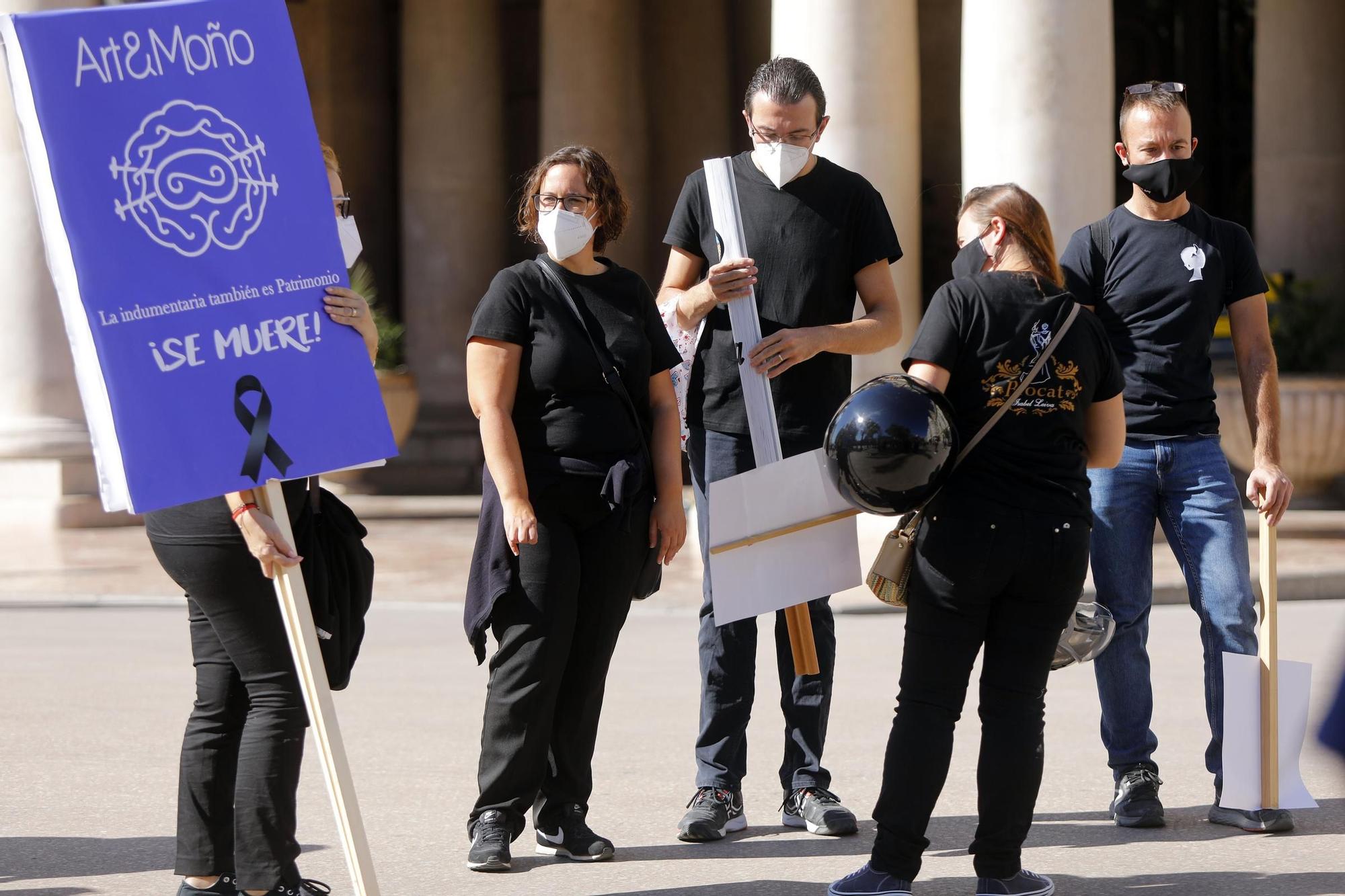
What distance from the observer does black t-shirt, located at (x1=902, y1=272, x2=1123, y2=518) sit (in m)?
4.30

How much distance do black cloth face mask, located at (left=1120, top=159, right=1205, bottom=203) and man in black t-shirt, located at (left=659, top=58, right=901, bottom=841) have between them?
78cm

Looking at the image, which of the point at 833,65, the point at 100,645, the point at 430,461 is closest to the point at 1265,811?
the point at 100,645

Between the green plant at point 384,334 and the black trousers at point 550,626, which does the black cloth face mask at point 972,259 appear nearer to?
the black trousers at point 550,626

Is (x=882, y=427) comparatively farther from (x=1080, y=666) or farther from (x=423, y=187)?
(x=423, y=187)

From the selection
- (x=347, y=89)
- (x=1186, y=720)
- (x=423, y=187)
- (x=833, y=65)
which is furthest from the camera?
(x=347, y=89)

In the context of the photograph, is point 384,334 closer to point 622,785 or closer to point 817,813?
point 622,785

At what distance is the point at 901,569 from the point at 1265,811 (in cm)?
164

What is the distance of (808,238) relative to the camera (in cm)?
531

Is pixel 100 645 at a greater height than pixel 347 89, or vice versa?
pixel 347 89

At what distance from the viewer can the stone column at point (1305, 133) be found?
15.3 meters

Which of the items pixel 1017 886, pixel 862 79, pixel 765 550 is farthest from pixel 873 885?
pixel 862 79

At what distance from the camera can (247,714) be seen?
436cm

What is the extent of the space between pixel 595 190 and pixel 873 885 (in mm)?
2063

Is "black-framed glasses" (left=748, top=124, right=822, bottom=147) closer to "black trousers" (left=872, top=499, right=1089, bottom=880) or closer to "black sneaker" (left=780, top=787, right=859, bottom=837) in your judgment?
"black trousers" (left=872, top=499, right=1089, bottom=880)
